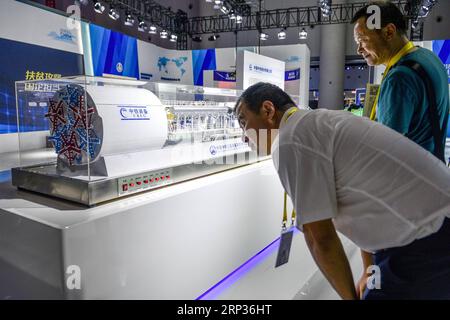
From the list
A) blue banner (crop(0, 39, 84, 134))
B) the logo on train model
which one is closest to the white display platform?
the logo on train model

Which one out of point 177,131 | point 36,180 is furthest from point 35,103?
point 177,131

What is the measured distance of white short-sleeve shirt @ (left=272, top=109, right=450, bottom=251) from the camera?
0.92 m

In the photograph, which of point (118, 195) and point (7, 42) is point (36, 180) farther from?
point (7, 42)

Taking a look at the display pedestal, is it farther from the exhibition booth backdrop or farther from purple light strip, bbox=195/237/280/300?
the exhibition booth backdrop

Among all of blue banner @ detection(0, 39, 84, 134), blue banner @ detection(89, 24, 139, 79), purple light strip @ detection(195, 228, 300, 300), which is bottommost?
purple light strip @ detection(195, 228, 300, 300)

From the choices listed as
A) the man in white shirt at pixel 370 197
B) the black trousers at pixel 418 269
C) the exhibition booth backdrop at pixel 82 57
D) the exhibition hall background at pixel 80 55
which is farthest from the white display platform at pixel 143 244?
the exhibition booth backdrop at pixel 82 57

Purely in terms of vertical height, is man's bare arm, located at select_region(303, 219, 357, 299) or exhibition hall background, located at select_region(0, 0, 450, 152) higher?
exhibition hall background, located at select_region(0, 0, 450, 152)

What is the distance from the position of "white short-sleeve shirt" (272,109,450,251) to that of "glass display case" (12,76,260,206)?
101cm

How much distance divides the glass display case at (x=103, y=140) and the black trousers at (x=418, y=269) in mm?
1205

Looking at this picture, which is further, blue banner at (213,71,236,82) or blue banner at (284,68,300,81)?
blue banner at (213,71,236,82)

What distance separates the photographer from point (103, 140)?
170 cm

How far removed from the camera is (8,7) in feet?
21.1

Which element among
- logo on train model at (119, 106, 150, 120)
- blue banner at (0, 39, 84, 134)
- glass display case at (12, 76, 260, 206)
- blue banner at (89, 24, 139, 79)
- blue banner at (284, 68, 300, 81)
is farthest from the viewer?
blue banner at (284, 68, 300, 81)

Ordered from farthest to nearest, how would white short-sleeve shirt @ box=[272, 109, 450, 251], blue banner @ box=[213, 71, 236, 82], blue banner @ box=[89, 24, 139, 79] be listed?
blue banner @ box=[213, 71, 236, 82], blue banner @ box=[89, 24, 139, 79], white short-sleeve shirt @ box=[272, 109, 450, 251]
